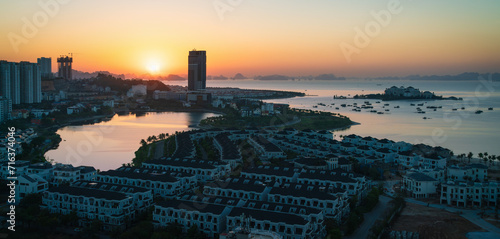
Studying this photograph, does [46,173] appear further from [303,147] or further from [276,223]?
[303,147]

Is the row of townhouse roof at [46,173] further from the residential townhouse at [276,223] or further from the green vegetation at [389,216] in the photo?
the green vegetation at [389,216]

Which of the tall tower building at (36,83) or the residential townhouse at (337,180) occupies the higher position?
the tall tower building at (36,83)

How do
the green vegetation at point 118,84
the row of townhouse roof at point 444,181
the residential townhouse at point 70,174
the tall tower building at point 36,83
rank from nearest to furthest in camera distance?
the row of townhouse roof at point 444,181 → the residential townhouse at point 70,174 → the tall tower building at point 36,83 → the green vegetation at point 118,84

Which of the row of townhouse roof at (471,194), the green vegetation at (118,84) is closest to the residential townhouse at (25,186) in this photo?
the row of townhouse roof at (471,194)

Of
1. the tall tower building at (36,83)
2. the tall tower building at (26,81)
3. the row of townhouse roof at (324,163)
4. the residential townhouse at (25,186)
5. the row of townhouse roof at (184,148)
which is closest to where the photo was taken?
the residential townhouse at (25,186)

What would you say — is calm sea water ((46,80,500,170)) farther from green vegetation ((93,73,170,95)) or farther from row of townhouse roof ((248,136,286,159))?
green vegetation ((93,73,170,95))

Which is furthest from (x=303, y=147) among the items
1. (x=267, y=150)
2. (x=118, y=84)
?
(x=118, y=84)
